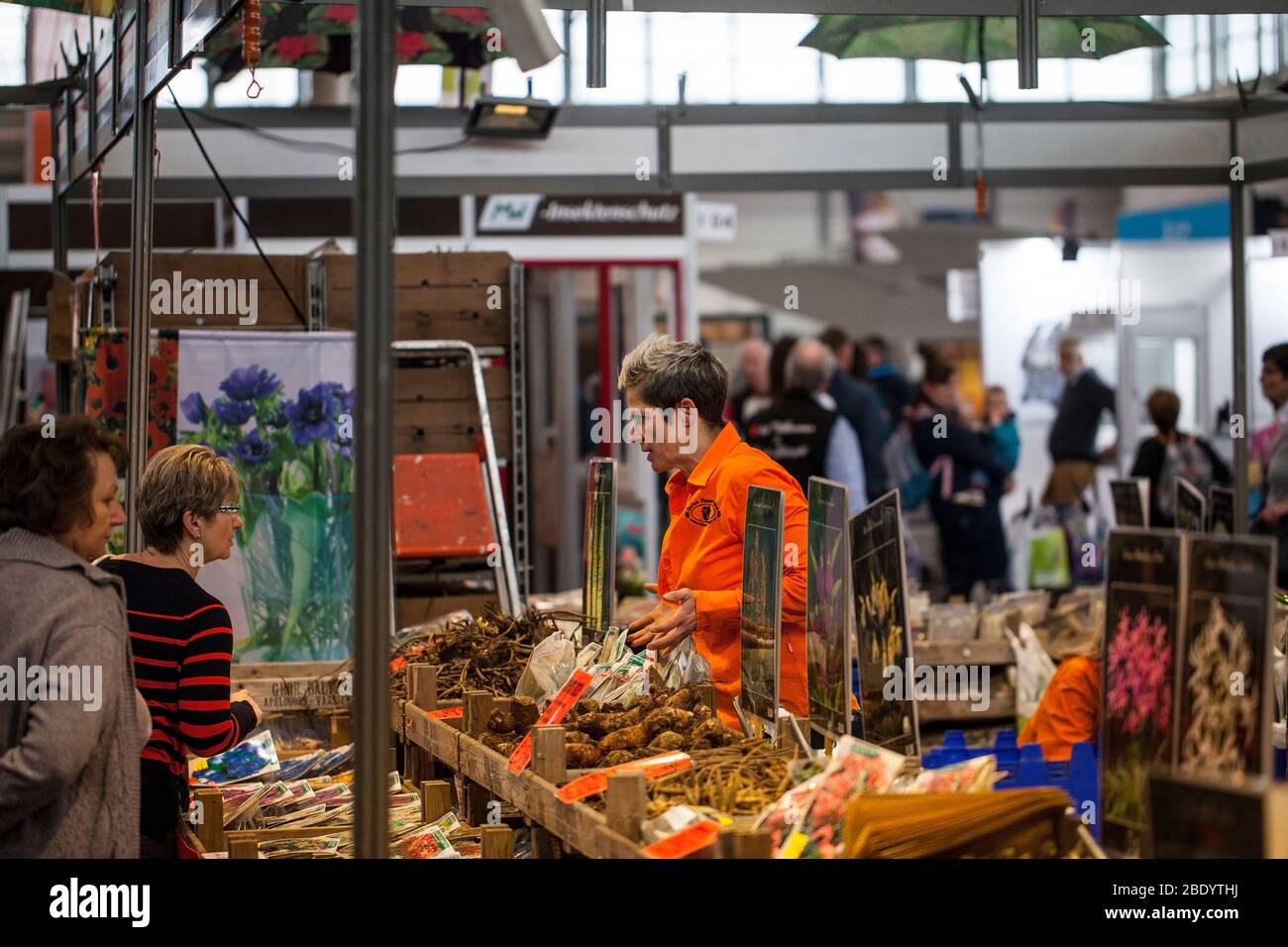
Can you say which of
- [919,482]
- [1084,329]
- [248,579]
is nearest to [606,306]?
[919,482]

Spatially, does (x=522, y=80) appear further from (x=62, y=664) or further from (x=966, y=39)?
(x=62, y=664)

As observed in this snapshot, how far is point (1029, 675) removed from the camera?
6.50 m

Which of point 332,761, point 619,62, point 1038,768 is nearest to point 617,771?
point 1038,768

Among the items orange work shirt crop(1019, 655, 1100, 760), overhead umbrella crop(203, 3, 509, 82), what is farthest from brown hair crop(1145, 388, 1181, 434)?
orange work shirt crop(1019, 655, 1100, 760)

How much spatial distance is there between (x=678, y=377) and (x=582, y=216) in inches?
274

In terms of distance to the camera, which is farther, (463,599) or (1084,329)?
(1084,329)

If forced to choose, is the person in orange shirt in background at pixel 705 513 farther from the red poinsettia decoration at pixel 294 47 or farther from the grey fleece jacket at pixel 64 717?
the red poinsettia decoration at pixel 294 47

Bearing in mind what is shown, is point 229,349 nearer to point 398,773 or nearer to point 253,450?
point 253,450

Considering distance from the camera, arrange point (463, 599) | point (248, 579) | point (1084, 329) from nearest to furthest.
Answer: point (248, 579)
point (463, 599)
point (1084, 329)

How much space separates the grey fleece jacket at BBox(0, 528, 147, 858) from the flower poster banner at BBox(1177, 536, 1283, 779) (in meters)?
1.77

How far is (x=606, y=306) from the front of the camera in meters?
11.3

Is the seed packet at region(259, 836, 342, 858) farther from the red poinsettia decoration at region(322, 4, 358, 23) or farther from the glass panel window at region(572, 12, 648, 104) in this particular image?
the red poinsettia decoration at region(322, 4, 358, 23)

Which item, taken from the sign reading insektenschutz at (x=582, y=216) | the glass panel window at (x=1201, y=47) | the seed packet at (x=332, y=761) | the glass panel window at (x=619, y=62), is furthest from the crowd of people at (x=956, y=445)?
the seed packet at (x=332, y=761)
